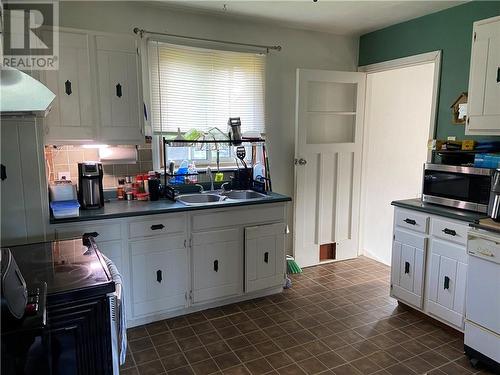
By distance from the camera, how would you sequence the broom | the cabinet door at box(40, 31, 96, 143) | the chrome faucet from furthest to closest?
the broom
the chrome faucet
the cabinet door at box(40, 31, 96, 143)

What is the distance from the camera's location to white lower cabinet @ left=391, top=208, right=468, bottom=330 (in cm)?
258

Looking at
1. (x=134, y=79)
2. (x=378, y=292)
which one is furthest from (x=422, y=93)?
(x=134, y=79)

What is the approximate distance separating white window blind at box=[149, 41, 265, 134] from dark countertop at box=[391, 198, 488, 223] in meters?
1.57

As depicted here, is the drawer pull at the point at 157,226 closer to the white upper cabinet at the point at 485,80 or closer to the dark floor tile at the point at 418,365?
the dark floor tile at the point at 418,365

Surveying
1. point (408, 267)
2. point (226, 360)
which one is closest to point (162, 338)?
point (226, 360)

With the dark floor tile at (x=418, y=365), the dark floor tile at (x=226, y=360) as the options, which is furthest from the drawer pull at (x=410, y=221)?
the dark floor tile at (x=226, y=360)

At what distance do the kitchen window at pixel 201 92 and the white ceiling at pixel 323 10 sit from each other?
0.36 meters

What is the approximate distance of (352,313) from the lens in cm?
302

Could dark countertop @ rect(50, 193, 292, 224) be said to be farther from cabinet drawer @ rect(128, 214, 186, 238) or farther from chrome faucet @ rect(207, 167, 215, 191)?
chrome faucet @ rect(207, 167, 215, 191)

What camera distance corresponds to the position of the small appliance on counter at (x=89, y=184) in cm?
271

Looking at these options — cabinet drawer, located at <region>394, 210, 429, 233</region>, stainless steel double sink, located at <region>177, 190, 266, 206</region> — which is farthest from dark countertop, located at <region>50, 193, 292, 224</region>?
cabinet drawer, located at <region>394, 210, 429, 233</region>

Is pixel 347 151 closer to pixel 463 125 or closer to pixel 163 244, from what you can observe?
pixel 463 125

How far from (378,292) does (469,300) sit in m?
1.09

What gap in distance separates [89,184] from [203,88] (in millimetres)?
1372
